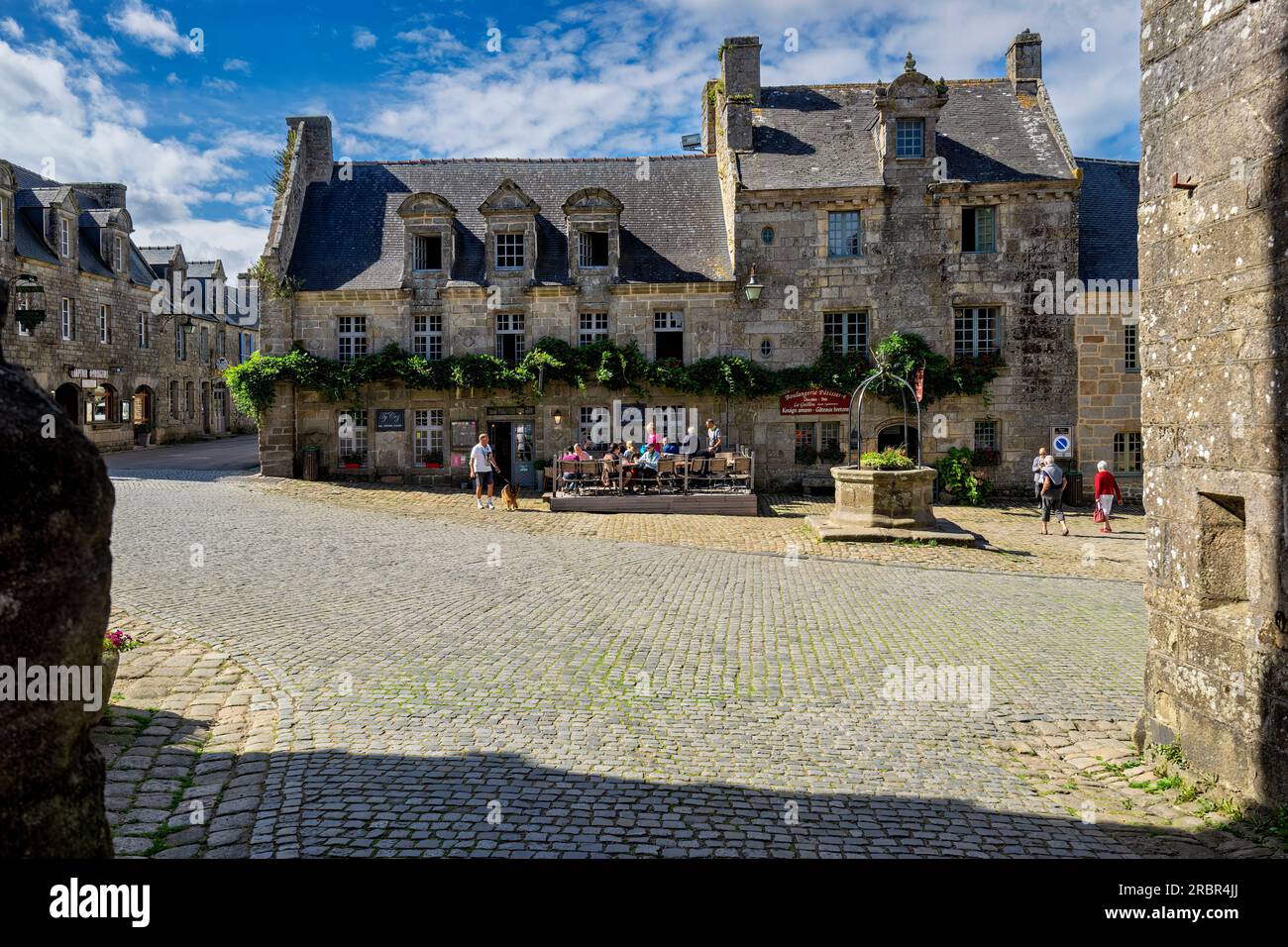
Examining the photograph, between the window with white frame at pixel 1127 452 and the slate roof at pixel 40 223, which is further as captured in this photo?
the slate roof at pixel 40 223

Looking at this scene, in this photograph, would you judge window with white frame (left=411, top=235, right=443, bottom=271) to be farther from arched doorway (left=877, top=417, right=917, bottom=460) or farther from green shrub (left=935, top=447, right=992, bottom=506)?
green shrub (left=935, top=447, right=992, bottom=506)

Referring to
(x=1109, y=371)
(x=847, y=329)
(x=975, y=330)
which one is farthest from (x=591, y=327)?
(x=1109, y=371)

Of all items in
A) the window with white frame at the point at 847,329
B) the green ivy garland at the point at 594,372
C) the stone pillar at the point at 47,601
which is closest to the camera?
the stone pillar at the point at 47,601

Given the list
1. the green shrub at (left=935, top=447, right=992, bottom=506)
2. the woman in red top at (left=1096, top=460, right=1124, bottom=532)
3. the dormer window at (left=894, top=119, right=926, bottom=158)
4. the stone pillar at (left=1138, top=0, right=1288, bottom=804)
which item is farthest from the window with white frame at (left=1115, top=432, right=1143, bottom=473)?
the stone pillar at (left=1138, top=0, right=1288, bottom=804)

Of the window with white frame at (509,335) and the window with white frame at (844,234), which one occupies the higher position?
the window with white frame at (844,234)

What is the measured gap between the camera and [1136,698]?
22.1ft

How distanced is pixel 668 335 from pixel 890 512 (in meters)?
10.6

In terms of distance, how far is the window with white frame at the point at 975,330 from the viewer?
2439 cm

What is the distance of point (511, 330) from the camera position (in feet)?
83.3

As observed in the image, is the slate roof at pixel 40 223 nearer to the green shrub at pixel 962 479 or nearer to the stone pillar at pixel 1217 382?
the green shrub at pixel 962 479

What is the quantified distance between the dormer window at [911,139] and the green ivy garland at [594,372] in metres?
5.06

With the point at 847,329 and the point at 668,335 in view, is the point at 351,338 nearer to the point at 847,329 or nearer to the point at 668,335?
the point at 668,335

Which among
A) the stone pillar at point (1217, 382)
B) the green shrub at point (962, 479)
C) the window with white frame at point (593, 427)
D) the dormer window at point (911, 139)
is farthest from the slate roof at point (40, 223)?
the stone pillar at point (1217, 382)

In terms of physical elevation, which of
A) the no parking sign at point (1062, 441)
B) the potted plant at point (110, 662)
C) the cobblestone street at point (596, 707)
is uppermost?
the no parking sign at point (1062, 441)
